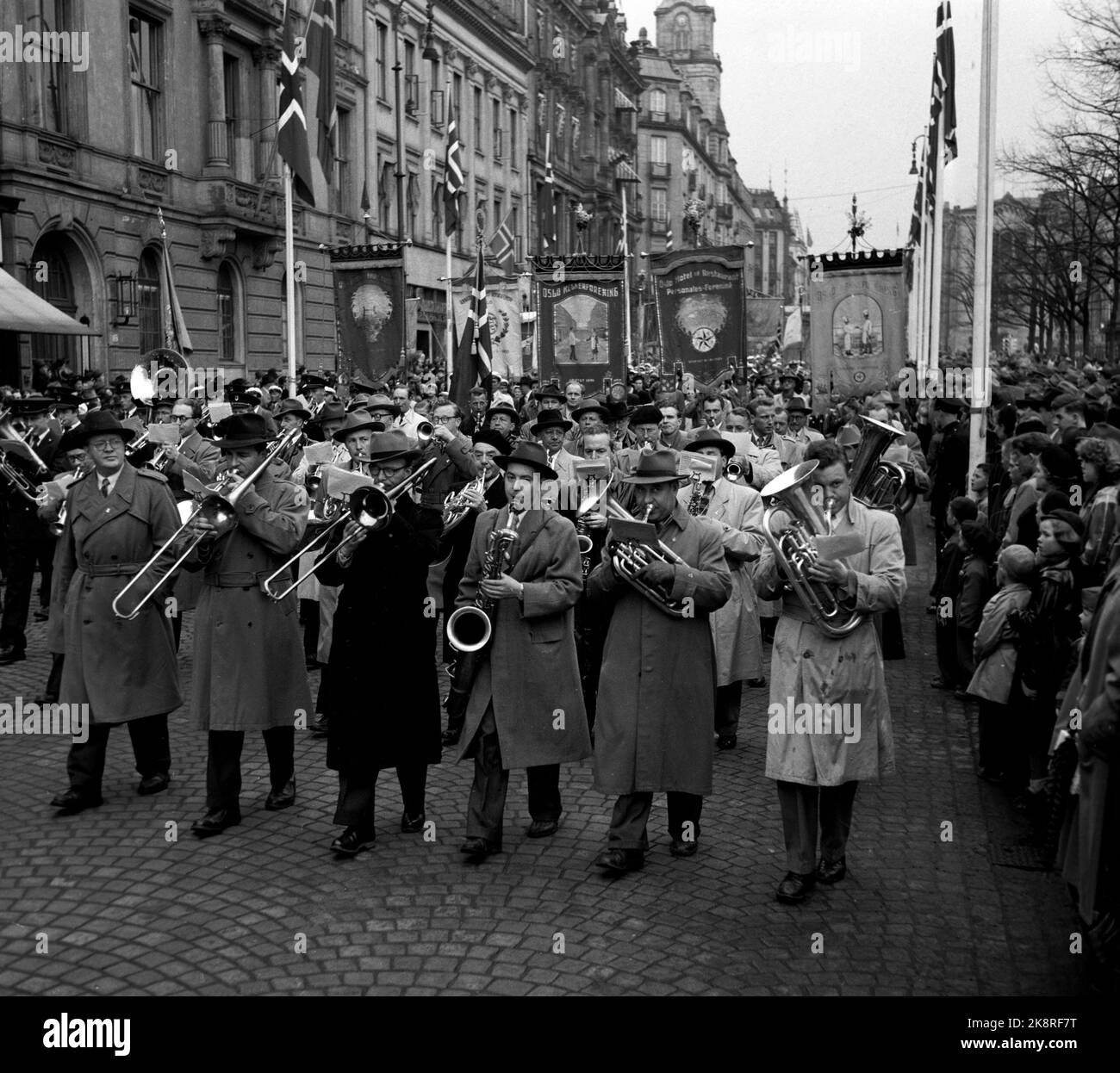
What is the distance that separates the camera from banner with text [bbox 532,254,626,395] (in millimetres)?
17250

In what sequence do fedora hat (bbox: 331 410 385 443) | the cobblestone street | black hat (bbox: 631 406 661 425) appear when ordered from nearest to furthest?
the cobblestone street, fedora hat (bbox: 331 410 385 443), black hat (bbox: 631 406 661 425)

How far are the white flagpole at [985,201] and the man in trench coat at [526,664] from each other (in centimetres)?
795

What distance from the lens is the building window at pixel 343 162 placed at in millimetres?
37750

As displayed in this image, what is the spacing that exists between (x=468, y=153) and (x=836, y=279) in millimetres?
35091

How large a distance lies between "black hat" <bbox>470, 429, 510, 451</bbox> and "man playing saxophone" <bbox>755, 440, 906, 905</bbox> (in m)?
2.71

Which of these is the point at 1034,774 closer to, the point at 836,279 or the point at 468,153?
the point at 836,279

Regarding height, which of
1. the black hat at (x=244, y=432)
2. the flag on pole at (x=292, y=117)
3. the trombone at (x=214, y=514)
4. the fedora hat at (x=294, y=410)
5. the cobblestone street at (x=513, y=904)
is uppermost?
the flag on pole at (x=292, y=117)

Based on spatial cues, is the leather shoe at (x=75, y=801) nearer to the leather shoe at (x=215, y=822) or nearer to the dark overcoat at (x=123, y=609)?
the dark overcoat at (x=123, y=609)

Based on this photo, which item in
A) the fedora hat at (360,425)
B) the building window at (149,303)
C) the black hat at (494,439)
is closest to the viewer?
the fedora hat at (360,425)

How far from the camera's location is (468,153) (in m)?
50.4

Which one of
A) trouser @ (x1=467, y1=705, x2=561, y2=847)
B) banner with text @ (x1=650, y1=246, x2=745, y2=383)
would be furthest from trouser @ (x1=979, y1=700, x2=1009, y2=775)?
banner with text @ (x1=650, y1=246, x2=745, y2=383)

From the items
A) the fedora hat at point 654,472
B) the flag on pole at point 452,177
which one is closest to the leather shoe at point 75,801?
the fedora hat at point 654,472

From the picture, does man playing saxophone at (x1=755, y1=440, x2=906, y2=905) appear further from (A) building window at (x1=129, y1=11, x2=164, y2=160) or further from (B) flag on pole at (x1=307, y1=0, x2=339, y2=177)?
(A) building window at (x1=129, y1=11, x2=164, y2=160)

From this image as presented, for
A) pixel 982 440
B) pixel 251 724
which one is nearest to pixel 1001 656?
pixel 251 724
